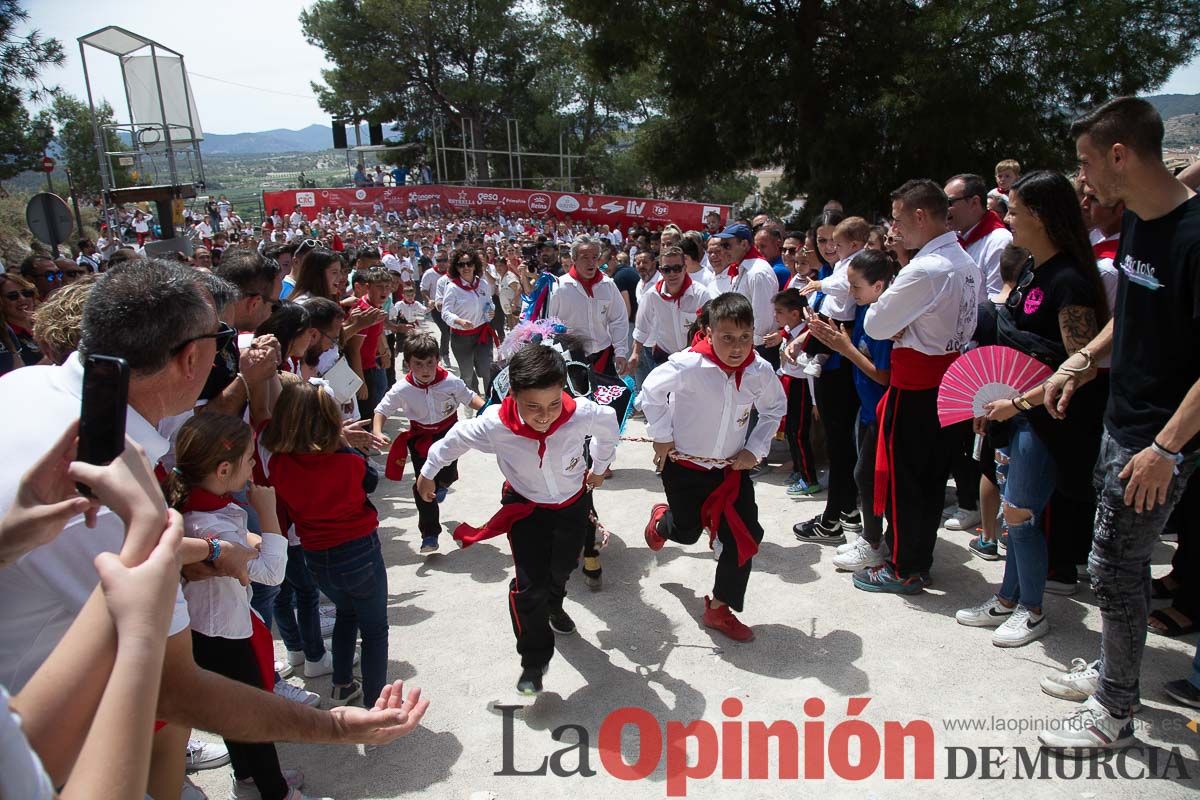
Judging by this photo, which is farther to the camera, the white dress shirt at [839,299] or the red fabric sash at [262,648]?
the white dress shirt at [839,299]

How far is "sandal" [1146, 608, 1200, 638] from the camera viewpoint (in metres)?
3.71

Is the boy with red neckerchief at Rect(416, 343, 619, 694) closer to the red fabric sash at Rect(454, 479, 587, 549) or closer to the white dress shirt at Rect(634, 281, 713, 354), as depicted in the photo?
the red fabric sash at Rect(454, 479, 587, 549)

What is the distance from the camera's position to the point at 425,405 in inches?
204

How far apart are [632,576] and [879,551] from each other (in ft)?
4.99

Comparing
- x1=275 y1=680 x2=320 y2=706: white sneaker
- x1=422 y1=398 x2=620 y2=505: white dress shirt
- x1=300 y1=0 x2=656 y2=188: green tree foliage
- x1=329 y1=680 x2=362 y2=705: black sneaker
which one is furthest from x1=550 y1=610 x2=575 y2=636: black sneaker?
x1=300 y1=0 x2=656 y2=188: green tree foliage

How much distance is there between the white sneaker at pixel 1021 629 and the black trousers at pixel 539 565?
2.10m

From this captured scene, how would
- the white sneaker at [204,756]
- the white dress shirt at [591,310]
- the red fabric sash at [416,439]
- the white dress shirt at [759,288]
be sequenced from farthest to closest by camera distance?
the white dress shirt at [591,310] → the white dress shirt at [759,288] → the red fabric sash at [416,439] → the white sneaker at [204,756]

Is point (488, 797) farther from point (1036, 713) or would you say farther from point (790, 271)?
point (790, 271)

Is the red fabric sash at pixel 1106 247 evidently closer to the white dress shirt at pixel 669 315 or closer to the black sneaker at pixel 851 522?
the black sneaker at pixel 851 522

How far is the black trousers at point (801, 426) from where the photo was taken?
591cm

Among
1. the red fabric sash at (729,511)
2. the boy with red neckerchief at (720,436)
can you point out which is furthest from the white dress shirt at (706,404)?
the red fabric sash at (729,511)

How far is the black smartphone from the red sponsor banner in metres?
22.2

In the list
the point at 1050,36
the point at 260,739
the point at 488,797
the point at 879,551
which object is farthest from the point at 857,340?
the point at 1050,36

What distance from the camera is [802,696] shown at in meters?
3.51
